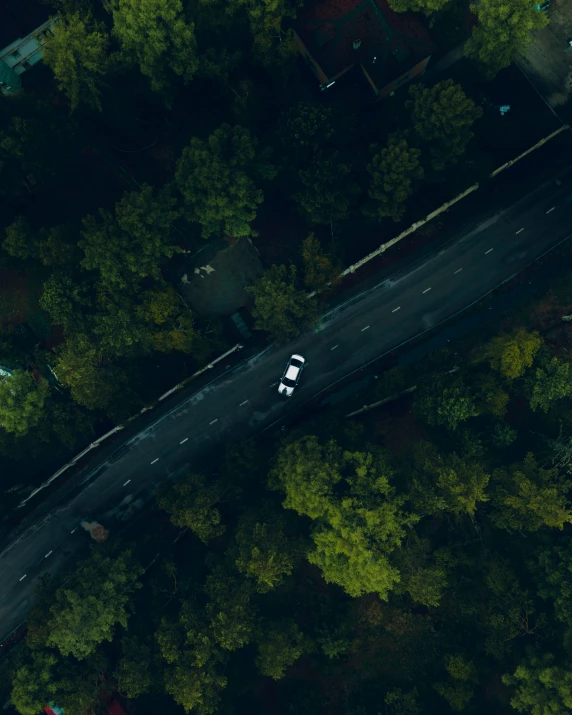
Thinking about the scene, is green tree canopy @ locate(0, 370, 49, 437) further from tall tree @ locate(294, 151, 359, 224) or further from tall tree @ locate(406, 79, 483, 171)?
tall tree @ locate(406, 79, 483, 171)

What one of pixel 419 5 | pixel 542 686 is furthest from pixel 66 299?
pixel 542 686

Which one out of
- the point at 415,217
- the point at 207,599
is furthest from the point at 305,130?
the point at 207,599

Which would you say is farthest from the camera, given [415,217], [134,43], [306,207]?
[415,217]

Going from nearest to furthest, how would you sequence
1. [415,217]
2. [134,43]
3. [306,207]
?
[134,43] → [306,207] → [415,217]

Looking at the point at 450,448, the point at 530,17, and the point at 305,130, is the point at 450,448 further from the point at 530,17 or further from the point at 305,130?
the point at 530,17

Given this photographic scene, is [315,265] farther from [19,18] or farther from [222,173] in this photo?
[19,18]

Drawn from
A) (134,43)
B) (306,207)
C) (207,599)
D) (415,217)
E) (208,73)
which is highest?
(134,43)
